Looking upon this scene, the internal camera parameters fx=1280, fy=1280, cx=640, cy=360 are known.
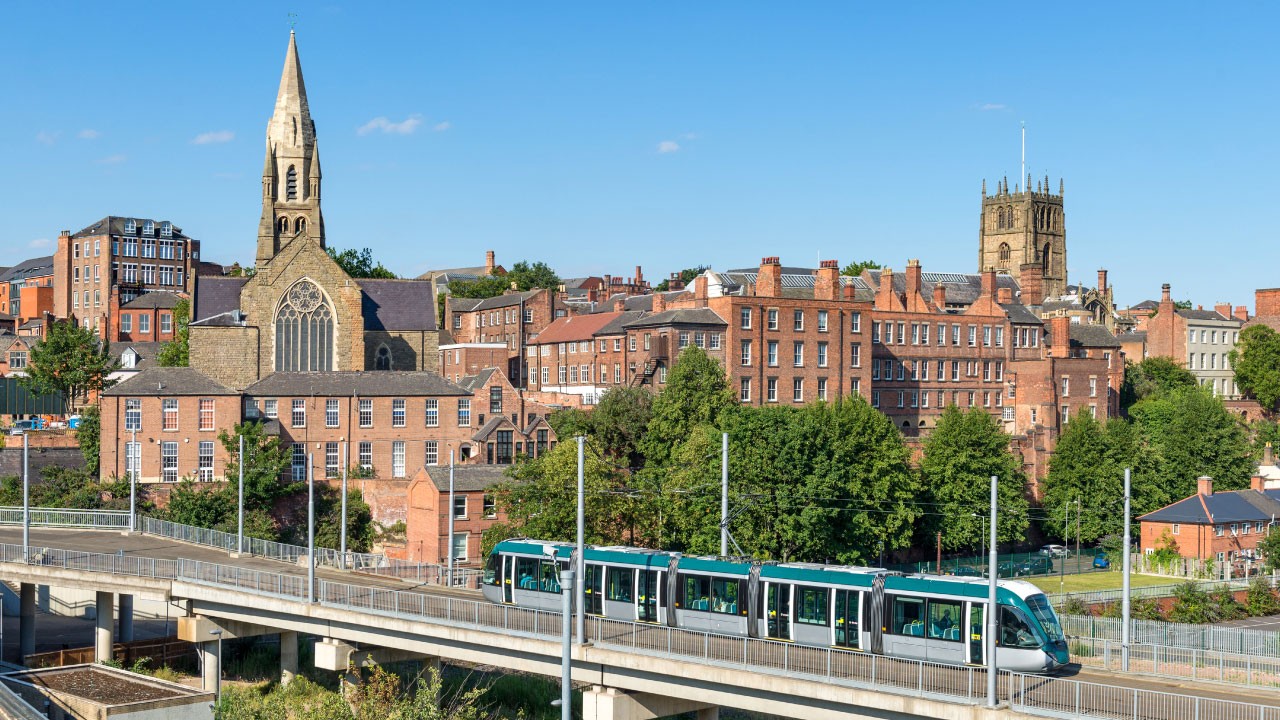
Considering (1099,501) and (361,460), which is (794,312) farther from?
(361,460)

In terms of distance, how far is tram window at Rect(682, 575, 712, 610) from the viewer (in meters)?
37.8

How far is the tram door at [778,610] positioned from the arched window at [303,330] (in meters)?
58.1

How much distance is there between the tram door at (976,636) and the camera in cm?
3234

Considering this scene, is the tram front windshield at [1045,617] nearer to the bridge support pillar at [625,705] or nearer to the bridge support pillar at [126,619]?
the bridge support pillar at [625,705]

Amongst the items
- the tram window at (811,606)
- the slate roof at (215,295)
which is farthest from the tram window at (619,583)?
the slate roof at (215,295)

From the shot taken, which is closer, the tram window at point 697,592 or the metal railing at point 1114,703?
the metal railing at point 1114,703

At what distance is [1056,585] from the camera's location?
69812 millimetres

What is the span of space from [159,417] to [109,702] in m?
34.6

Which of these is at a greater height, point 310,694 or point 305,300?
point 305,300

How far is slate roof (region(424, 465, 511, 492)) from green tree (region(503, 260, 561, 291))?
84354 mm

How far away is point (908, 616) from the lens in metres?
33.7

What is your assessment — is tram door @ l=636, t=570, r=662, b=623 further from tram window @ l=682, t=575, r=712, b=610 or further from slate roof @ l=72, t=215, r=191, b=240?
slate roof @ l=72, t=215, r=191, b=240

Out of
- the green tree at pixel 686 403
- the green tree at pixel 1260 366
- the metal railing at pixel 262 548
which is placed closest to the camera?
the metal railing at pixel 262 548

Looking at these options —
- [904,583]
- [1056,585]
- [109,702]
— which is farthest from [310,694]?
[1056,585]
